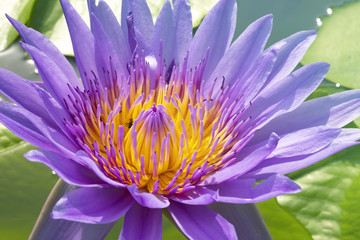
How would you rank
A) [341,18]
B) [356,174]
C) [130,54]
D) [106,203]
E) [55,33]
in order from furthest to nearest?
[341,18] → [55,33] → [356,174] → [130,54] → [106,203]

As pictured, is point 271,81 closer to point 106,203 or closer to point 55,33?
point 106,203

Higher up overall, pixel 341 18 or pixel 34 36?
pixel 34 36

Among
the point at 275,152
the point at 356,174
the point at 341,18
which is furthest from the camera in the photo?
the point at 341,18

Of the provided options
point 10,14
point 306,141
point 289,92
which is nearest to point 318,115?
point 289,92

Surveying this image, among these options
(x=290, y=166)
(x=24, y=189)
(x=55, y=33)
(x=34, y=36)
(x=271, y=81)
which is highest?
(x=34, y=36)

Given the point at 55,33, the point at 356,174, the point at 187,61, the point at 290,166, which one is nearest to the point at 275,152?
the point at 290,166

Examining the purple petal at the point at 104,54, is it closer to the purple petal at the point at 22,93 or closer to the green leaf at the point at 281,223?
the purple petal at the point at 22,93

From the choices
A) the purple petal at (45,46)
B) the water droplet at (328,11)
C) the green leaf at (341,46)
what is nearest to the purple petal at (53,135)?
the purple petal at (45,46)
